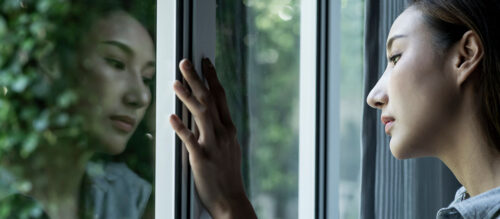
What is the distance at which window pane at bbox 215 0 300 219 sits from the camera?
55.2 inches

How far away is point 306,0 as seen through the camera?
1.80 meters

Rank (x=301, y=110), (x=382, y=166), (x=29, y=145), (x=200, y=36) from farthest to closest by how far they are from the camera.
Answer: (x=301, y=110), (x=382, y=166), (x=200, y=36), (x=29, y=145)

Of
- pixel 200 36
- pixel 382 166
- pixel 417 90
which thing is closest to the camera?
pixel 417 90

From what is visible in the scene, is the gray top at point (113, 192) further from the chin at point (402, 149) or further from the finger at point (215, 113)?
the chin at point (402, 149)

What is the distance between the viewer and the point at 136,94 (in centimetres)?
117

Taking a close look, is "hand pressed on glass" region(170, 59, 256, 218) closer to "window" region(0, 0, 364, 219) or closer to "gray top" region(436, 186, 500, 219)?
"window" region(0, 0, 364, 219)

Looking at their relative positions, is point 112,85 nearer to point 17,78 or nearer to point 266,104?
point 17,78

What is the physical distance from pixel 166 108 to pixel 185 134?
136 mm

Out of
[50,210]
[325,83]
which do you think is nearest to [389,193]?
[325,83]

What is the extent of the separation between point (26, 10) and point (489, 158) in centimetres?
93

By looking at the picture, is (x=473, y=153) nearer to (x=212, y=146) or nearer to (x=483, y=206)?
(x=483, y=206)

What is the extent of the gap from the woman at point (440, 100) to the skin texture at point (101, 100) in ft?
0.39

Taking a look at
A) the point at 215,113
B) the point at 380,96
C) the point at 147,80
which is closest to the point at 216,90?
the point at 215,113

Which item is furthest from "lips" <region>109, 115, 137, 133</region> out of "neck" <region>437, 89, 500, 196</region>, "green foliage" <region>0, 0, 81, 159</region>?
"neck" <region>437, 89, 500, 196</region>
